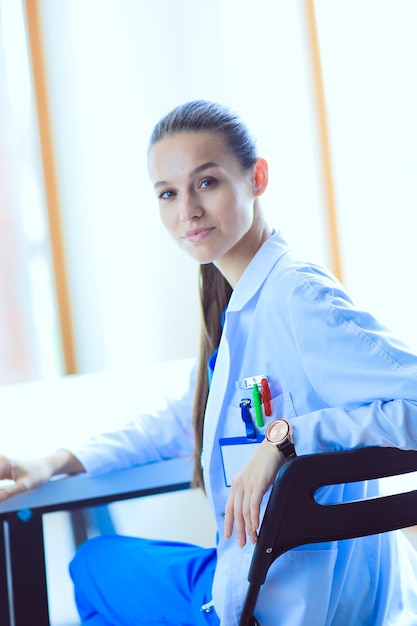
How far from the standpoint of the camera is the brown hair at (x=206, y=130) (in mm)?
1073

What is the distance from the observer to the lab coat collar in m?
1.04

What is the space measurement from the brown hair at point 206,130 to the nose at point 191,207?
0.31 feet

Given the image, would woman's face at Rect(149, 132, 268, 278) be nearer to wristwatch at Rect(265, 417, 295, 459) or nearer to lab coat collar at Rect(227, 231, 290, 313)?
lab coat collar at Rect(227, 231, 290, 313)

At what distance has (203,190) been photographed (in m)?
1.07

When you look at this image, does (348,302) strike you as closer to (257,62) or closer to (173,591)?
(173,591)

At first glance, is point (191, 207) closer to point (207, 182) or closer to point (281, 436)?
point (207, 182)

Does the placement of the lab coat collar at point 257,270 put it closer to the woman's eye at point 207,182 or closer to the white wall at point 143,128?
the woman's eye at point 207,182

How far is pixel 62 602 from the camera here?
1122 mm

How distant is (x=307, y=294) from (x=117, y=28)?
8.92ft

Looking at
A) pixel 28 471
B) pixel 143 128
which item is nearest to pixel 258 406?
pixel 28 471

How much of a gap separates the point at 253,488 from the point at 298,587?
16 cm

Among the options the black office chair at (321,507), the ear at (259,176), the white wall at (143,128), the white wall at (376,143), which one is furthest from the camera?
the white wall at (143,128)

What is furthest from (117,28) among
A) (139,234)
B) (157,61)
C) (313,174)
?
(313,174)

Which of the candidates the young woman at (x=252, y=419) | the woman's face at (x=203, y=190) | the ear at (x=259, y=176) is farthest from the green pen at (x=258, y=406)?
the ear at (x=259, y=176)
